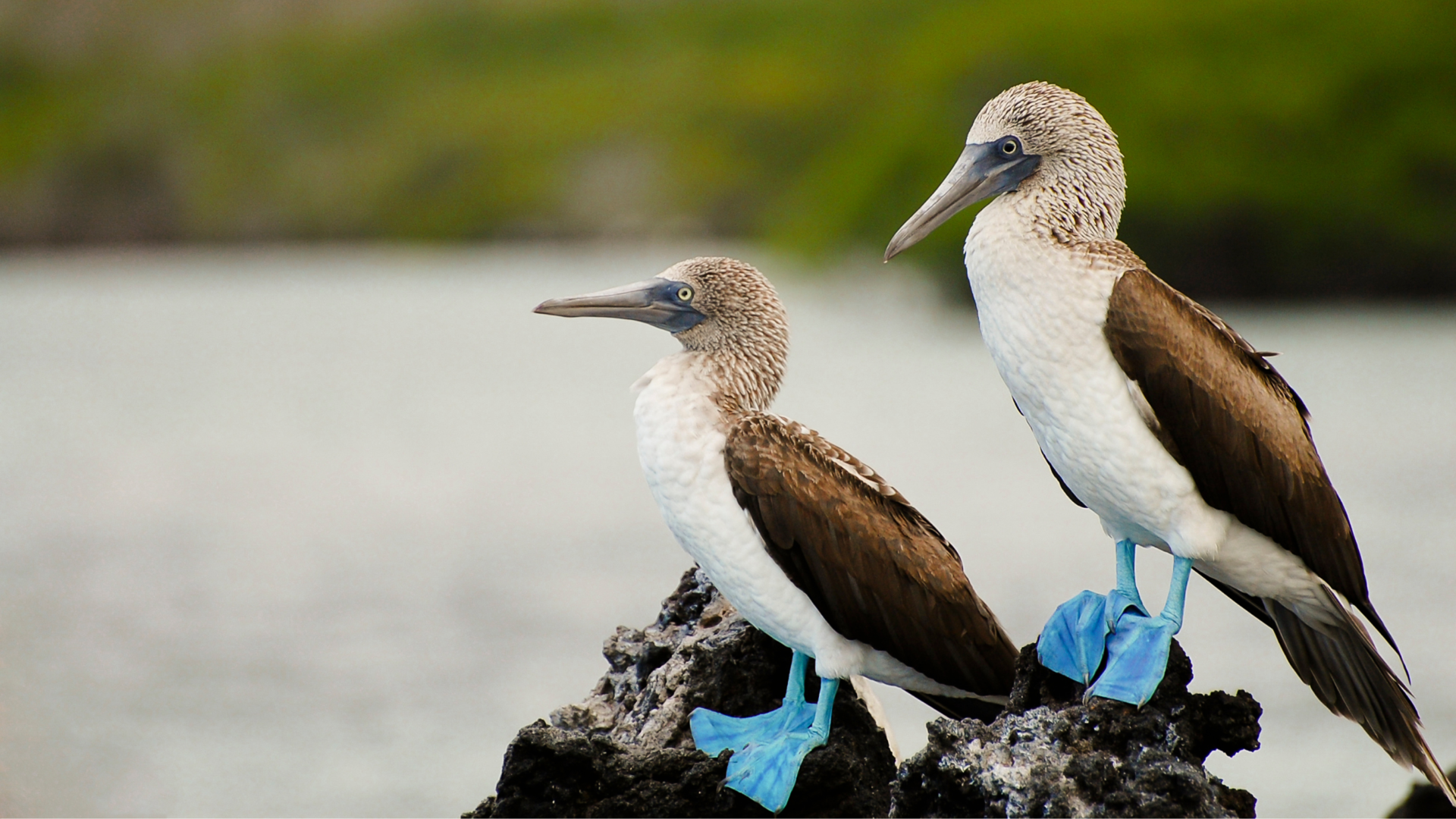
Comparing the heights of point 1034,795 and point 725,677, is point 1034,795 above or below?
below

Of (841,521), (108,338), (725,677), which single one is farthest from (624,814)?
(108,338)

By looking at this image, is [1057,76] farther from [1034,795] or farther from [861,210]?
[1034,795]

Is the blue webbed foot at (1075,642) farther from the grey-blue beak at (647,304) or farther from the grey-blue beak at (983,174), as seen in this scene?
the grey-blue beak at (647,304)

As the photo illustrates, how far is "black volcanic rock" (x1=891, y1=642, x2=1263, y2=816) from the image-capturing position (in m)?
3.31

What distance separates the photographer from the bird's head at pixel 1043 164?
3.86 metres

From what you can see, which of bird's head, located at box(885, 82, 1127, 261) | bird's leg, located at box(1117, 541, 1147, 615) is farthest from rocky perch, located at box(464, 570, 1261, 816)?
bird's head, located at box(885, 82, 1127, 261)

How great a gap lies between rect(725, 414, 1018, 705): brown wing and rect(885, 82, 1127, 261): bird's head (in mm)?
661

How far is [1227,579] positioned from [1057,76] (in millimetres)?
25293

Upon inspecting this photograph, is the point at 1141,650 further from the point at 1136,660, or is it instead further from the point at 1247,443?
the point at 1247,443

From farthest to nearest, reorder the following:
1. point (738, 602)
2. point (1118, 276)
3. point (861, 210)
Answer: point (861, 210), point (738, 602), point (1118, 276)

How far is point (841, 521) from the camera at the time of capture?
3.89 meters

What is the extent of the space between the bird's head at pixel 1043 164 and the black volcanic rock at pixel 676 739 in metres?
1.46

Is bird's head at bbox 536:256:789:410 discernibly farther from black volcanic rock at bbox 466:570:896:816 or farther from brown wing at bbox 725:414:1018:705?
black volcanic rock at bbox 466:570:896:816

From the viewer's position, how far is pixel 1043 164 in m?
3.90
